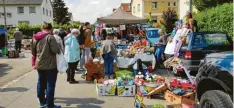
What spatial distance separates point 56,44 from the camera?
6227 millimetres

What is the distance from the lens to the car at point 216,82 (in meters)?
3.70

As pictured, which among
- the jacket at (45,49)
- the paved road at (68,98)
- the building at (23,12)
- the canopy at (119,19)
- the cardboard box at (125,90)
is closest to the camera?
the jacket at (45,49)

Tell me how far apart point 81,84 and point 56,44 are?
3.44 metres

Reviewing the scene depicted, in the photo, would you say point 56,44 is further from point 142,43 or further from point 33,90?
point 142,43

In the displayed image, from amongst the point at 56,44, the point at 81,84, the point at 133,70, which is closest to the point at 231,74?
the point at 56,44

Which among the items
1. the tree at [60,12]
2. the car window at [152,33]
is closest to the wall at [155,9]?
the tree at [60,12]

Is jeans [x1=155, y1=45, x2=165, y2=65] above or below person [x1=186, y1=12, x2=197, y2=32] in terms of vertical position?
below

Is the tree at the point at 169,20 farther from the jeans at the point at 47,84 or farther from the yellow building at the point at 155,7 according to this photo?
the jeans at the point at 47,84

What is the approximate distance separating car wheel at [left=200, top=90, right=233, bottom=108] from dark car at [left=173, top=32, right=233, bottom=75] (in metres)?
5.44

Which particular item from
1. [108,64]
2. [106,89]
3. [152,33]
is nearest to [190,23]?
[108,64]

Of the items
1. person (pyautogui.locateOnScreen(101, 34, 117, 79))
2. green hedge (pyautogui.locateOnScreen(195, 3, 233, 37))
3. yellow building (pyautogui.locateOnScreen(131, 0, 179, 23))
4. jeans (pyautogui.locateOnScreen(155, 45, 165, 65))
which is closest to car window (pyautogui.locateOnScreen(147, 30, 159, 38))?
green hedge (pyautogui.locateOnScreen(195, 3, 233, 37))

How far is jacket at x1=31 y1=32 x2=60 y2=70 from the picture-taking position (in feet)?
20.2

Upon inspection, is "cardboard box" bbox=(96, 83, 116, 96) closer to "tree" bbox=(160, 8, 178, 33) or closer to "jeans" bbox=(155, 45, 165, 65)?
"jeans" bbox=(155, 45, 165, 65)

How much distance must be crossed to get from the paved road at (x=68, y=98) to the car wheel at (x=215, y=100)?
257cm
